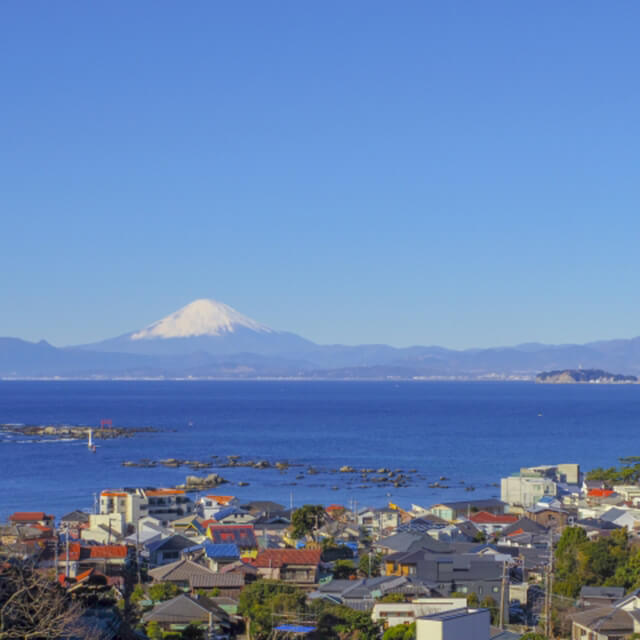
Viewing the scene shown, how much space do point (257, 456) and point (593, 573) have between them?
34639 mm

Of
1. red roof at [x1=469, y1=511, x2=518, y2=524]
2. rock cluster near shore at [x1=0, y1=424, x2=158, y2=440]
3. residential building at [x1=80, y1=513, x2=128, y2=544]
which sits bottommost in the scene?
rock cluster near shore at [x1=0, y1=424, x2=158, y2=440]

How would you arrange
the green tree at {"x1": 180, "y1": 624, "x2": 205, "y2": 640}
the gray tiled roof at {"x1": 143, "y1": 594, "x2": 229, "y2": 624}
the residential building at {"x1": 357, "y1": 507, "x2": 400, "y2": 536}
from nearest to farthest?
the green tree at {"x1": 180, "y1": 624, "x2": 205, "y2": 640} < the gray tiled roof at {"x1": 143, "y1": 594, "x2": 229, "y2": 624} < the residential building at {"x1": 357, "y1": 507, "x2": 400, "y2": 536}

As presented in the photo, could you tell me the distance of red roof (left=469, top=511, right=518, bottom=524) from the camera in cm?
2545

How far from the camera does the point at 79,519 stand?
25.5 metres

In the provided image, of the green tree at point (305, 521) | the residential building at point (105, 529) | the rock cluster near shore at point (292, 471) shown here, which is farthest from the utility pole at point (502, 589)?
the rock cluster near shore at point (292, 471)

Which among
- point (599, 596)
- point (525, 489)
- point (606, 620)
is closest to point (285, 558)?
point (599, 596)

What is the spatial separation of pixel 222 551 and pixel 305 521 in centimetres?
381

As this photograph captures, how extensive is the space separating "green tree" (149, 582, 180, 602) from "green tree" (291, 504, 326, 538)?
6803mm

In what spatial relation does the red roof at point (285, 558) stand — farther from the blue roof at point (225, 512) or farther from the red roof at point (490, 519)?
the red roof at point (490, 519)

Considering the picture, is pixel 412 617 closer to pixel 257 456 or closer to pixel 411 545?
pixel 411 545

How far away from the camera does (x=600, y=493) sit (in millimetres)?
28984

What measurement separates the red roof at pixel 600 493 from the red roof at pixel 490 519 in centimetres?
314

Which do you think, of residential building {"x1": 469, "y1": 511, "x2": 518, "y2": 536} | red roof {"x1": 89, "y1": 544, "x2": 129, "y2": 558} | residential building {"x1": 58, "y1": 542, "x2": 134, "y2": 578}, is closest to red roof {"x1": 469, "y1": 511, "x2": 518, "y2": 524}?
residential building {"x1": 469, "y1": 511, "x2": 518, "y2": 536}

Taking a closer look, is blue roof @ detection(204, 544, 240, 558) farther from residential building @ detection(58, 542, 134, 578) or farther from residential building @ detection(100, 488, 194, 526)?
residential building @ detection(100, 488, 194, 526)
